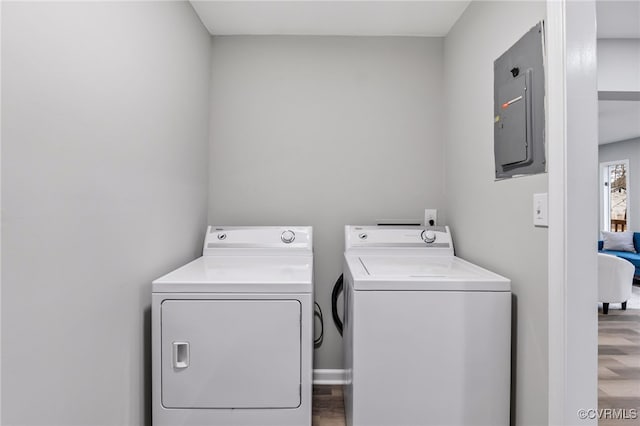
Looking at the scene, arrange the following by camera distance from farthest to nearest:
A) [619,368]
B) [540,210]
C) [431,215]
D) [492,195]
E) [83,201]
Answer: [619,368] < [431,215] < [492,195] < [540,210] < [83,201]

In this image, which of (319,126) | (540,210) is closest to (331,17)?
(319,126)

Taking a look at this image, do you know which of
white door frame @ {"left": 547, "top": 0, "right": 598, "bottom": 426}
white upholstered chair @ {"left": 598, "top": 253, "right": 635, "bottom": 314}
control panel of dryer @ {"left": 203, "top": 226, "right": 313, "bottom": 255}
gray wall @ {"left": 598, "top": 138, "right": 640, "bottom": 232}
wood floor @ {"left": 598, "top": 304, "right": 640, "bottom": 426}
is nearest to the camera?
white door frame @ {"left": 547, "top": 0, "right": 598, "bottom": 426}

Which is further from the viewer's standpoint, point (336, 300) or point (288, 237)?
point (336, 300)

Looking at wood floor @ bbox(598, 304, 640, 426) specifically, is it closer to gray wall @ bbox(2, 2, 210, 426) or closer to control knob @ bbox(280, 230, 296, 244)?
control knob @ bbox(280, 230, 296, 244)

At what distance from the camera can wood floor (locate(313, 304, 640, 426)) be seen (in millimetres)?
1873

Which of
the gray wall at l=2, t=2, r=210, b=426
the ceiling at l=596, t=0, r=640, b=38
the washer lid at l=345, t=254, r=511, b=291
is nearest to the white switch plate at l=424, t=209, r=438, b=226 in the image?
the washer lid at l=345, t=254, r=511, b=291

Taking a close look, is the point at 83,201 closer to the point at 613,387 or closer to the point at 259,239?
the point at 259,239

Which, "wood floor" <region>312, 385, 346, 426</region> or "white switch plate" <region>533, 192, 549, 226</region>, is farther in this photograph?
"wood floor" <region>312, 385, 346, 426</region>

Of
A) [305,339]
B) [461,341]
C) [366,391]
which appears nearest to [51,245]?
[305,339]

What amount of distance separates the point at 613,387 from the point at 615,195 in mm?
6008

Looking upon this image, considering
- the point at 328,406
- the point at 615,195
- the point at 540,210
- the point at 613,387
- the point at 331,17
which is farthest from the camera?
the point at 615,195

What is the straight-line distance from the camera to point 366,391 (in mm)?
1366

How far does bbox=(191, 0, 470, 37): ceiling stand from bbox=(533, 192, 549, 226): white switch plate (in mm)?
1292

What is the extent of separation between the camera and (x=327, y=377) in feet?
7.45
